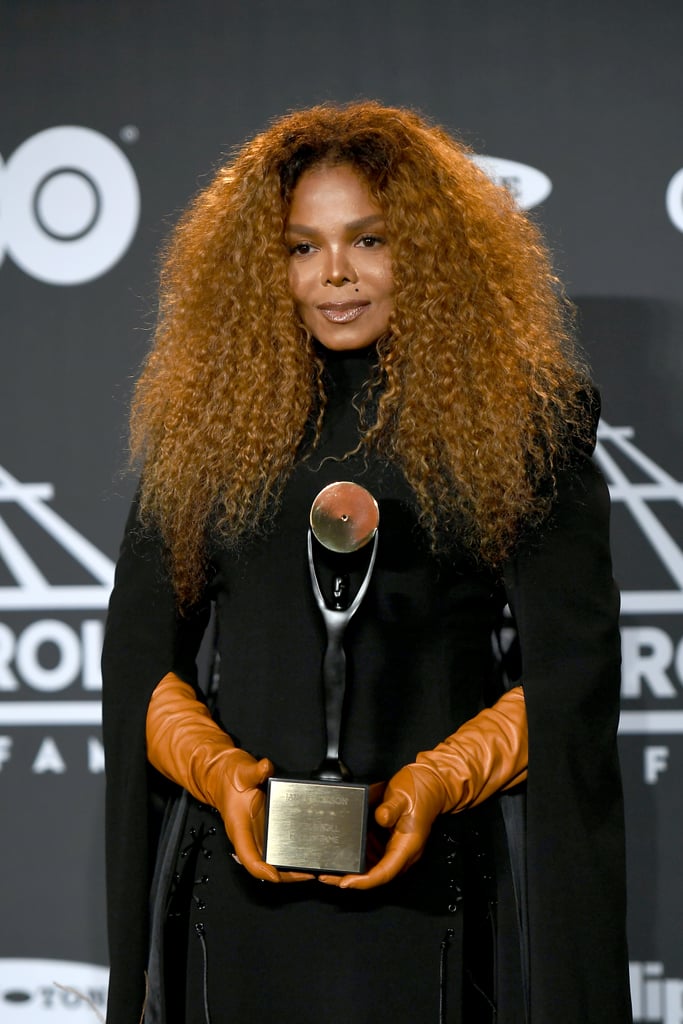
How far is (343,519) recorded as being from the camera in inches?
50.6

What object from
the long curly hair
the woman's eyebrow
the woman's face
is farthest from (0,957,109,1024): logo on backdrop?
the woman's eyebrow

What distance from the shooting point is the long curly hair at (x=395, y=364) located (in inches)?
59.5

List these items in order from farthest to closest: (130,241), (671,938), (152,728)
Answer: (130,241)
(671,938)
(152,728)

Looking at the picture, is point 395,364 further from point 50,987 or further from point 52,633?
point 50,987

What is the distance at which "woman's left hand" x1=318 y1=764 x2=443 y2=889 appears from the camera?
4.22ft

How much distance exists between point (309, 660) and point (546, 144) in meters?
1.20

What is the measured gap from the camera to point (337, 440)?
1557mm

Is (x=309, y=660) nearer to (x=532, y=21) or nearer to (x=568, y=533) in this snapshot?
(x=568, y=533)

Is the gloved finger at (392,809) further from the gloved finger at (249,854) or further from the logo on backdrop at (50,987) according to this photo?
the logo on backdrop at (50,987)

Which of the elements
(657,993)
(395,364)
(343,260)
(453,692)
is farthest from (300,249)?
(657,993)

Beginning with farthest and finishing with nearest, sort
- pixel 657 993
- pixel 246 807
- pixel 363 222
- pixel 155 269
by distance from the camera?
pixel 155 269
pixel 657 993
pixel 363 222
pixel 246 807

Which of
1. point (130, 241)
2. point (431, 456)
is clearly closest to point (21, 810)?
point (130, 241)

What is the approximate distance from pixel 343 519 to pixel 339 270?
1.30 ft

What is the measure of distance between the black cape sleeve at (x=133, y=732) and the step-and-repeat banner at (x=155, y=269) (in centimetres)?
73
